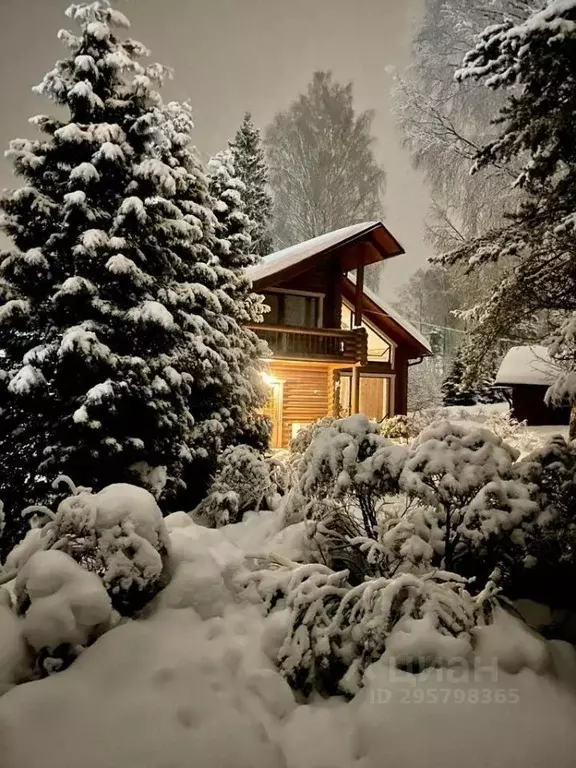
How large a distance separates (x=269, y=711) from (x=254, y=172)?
21996 mm

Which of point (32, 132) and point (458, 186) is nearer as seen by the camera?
point (32, 132)

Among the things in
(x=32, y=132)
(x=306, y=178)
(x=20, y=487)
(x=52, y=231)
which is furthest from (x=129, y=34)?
(x=306, y=178)

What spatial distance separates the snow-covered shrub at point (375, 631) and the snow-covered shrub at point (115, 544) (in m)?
1.16

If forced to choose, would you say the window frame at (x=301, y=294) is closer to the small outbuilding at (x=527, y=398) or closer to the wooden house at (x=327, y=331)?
the wooden house at (x=327, y=331)

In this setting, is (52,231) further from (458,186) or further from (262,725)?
(458,186)

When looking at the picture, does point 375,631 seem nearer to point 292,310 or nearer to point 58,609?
point 58,609

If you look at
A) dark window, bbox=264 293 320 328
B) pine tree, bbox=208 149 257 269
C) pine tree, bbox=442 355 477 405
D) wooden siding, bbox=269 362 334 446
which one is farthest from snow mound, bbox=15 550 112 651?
pine tree, bbox=442 355 477 405

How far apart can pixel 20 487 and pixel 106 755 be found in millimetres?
5105

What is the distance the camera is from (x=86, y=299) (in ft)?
23.0

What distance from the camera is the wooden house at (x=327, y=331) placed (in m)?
14.0

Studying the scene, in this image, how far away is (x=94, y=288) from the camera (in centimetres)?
686

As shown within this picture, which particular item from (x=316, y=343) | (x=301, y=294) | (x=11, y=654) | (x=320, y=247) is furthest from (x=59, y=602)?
(x=301, y=294)

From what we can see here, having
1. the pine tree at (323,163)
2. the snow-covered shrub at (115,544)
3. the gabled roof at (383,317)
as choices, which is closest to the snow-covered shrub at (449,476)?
the snow-covered shrub at (115,544)

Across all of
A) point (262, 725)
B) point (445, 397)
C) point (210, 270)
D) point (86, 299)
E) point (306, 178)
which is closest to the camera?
point (262, 725)
